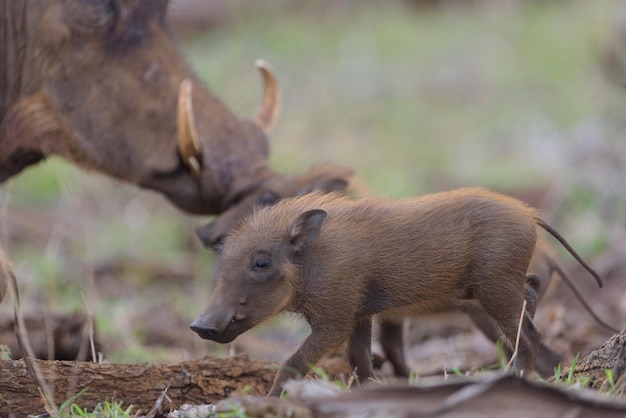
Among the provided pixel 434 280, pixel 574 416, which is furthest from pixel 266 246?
pixel 574 416

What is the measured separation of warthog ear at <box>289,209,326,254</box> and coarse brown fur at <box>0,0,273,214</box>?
1.50 meters

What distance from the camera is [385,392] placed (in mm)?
2242

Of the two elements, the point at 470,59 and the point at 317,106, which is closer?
the point at 317,106

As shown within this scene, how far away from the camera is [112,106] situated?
180 inches

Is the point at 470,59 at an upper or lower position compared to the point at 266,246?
lower

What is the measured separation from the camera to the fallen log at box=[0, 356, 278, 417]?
3.09 meters

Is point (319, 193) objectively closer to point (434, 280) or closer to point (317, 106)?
point (434, 280)

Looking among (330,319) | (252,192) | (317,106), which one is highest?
(330,319)

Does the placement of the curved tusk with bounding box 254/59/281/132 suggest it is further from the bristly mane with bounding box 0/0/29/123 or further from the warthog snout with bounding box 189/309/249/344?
the warthog snout with bounding box 189/309/249/344

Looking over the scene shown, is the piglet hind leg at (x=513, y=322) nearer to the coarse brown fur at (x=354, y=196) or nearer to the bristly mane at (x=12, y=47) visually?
the coarse brown fur at (x=354, y=196)

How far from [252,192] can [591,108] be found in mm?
7591

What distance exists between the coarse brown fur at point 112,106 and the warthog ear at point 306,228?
4.93 ft

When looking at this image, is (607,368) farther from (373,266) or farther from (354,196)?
(354,196)

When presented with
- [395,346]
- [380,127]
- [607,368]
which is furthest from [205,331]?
[380,127]
